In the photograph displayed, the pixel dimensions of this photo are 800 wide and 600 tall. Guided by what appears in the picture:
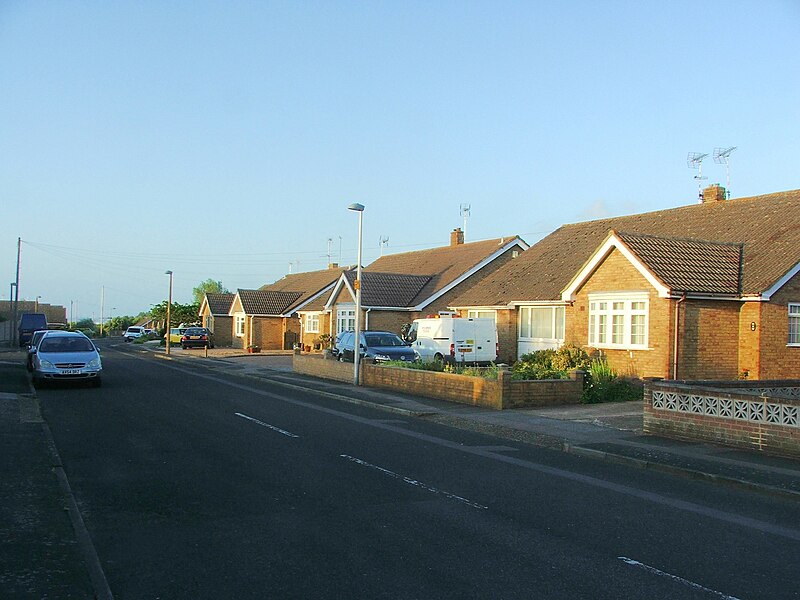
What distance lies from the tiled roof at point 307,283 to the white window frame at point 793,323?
32665 millimetres

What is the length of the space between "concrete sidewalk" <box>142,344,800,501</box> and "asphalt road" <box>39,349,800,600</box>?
1.21 ft

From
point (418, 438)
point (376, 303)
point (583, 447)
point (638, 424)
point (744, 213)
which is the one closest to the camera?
point (583, 447)

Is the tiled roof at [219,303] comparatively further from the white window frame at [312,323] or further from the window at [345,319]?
the window at [345,319]

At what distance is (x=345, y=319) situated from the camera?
42219 mm

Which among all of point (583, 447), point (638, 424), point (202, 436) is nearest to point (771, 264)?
point (638, 424)

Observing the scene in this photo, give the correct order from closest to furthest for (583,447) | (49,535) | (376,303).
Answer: (49,535) < (583,447) < (376,303)

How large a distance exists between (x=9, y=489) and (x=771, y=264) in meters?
20.6

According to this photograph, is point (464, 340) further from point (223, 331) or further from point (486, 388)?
point (223, 331)

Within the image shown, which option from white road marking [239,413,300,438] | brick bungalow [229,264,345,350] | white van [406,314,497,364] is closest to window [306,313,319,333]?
brick bungalow [229,264,345,350]

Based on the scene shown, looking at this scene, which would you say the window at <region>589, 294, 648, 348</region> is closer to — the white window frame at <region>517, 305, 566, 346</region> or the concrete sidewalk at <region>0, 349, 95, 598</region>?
the white window frame at <region>517, 305, 566, 346</region>

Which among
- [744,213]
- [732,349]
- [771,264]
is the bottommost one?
[732,349]

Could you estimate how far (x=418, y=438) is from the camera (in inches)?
543

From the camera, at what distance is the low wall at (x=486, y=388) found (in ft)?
59.8

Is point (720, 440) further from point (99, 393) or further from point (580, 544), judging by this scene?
point (99, 393)
